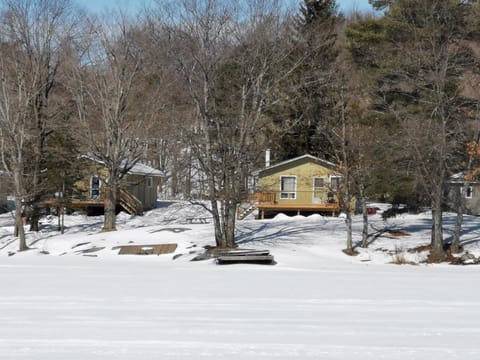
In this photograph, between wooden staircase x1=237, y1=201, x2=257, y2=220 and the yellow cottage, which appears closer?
the yellow cottage

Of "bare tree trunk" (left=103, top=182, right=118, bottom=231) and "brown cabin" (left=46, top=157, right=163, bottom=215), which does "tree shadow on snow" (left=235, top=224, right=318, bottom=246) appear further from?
"brown cabin" (left=46, top=157, right=163, bottom=215)

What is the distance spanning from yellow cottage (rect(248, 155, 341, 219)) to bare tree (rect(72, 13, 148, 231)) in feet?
31.2

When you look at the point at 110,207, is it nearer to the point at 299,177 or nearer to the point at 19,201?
the point at 19,201

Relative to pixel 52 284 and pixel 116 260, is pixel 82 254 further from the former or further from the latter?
pixel 52 284

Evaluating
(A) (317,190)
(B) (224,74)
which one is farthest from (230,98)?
(A) (317,190)

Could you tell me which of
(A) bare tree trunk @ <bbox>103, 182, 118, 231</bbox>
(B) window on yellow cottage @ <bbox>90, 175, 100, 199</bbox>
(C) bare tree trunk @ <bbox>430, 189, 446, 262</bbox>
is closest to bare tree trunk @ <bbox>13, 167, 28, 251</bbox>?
(A) bare tree trunk @ <bbox>103, 182, 118, 231</bbox>

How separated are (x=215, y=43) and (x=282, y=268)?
972 cm

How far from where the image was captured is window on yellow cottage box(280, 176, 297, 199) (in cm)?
4122

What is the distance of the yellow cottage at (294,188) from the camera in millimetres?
40312

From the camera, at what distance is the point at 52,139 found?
115 ft

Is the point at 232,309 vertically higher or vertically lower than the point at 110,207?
lower

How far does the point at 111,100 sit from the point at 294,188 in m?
13.2

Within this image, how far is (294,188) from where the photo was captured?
4147cm

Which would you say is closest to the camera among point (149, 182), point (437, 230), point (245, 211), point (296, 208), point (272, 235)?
point (437, 230)
